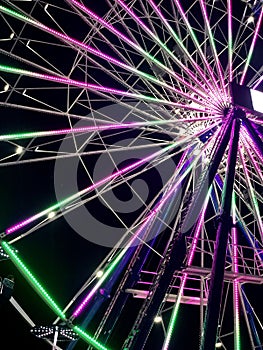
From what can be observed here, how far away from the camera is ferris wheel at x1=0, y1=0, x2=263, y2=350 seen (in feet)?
28.1

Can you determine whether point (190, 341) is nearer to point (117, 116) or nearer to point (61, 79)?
point (117, 116)

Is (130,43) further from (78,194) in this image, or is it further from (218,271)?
(218,271)

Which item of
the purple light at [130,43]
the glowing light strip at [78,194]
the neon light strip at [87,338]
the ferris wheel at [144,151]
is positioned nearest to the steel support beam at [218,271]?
the ferris wheel at [144,151]

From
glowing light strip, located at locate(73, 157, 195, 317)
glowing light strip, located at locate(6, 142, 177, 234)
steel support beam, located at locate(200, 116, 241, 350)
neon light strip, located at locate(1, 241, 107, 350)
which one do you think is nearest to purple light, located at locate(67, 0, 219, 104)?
glowing light strip, located at locate(6, 142, 177, 234)

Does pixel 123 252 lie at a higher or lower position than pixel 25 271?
lower

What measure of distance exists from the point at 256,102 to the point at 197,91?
138cm

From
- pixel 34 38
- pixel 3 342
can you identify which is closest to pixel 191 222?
pixel 34 38

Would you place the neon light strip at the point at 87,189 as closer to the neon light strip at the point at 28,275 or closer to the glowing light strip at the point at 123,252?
the neon light strip at the point at 28,275

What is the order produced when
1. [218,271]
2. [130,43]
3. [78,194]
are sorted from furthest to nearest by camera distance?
[78,194] < [130,43] < [218,271]

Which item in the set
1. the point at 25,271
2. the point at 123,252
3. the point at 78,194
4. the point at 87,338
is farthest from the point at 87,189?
the point at 87,338

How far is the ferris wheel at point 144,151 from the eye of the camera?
8555 mm

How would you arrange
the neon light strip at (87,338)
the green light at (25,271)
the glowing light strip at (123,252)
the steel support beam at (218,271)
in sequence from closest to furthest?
the steel support beam at (218,271) → the green light at (25,271) → the neon light strip at (87,338) → the glowing light strip at (123,252)

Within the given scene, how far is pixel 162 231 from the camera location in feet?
35.5

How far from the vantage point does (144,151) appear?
1251cm
